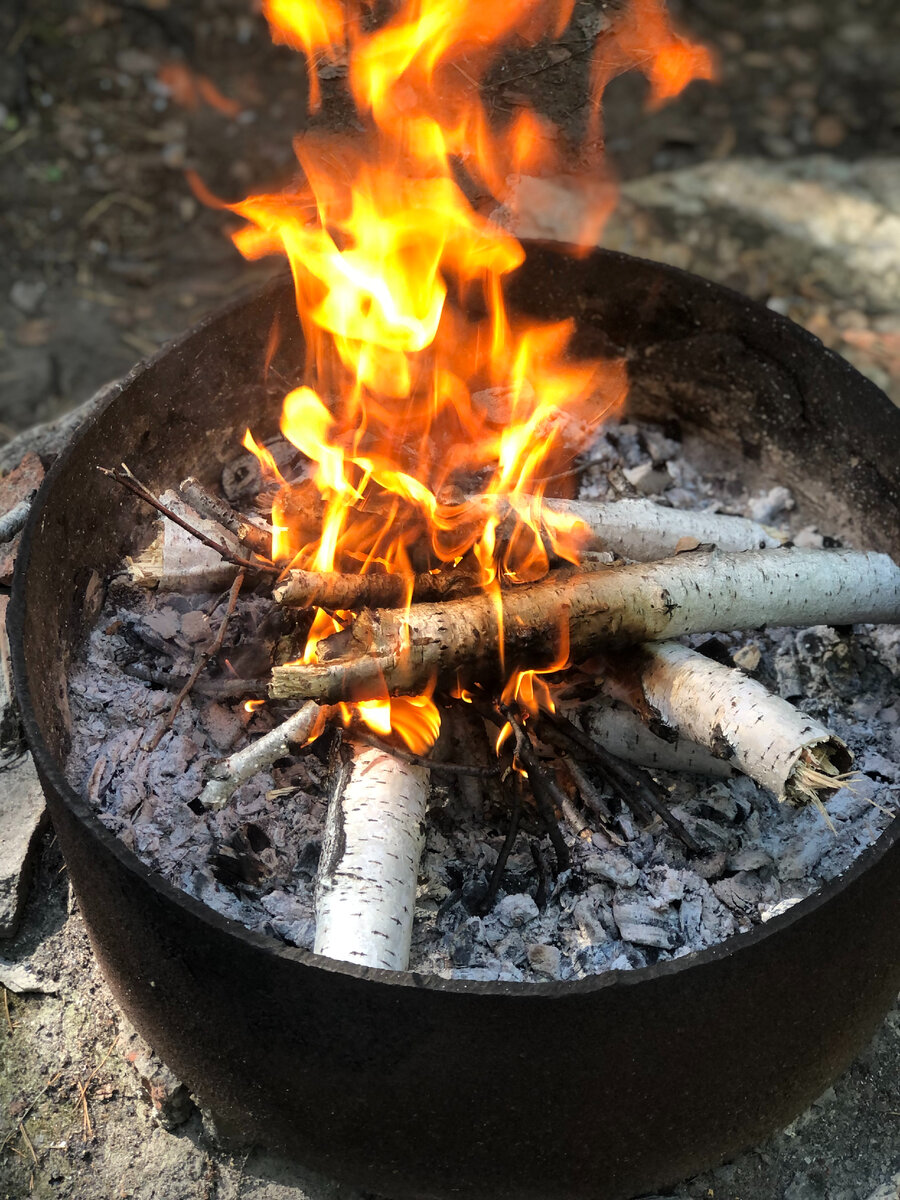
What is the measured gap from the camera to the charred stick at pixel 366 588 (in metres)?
2.41

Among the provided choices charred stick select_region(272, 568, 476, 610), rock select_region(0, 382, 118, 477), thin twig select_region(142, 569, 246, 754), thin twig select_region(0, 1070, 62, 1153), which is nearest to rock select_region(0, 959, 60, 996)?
thin twig select_region(0, 1070, 62, 1153)

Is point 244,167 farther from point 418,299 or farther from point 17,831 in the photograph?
point 17,831

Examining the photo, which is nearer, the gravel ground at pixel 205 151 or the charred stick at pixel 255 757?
the charred stick at pixel 255 757

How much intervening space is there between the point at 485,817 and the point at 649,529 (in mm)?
863

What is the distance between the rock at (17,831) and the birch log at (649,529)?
1.41 metres

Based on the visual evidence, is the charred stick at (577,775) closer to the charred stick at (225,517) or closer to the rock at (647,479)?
the charred stick at (225,517)

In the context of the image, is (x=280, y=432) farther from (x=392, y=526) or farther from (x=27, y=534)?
(x=27, y=534)

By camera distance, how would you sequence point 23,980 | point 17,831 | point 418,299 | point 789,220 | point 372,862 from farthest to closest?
point 789,220, point 418,299, point 17,831, point 23,980, point 372,862

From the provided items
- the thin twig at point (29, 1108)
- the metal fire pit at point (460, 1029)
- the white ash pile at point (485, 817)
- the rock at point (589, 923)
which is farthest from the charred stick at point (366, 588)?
the thin twig at point (29, 1108)

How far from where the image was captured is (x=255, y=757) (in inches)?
89.1

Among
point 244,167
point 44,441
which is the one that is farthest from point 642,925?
point 244,167

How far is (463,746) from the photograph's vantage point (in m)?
2.63

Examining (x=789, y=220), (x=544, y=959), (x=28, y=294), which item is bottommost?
(x=28, y=294)

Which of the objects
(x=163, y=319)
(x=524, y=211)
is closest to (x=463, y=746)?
(x=524, y=211)
